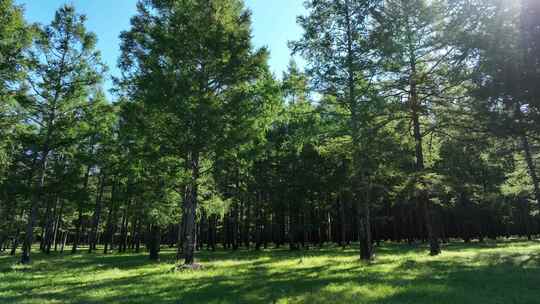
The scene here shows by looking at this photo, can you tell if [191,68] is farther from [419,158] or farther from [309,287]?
[419,158]

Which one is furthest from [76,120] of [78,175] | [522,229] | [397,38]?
[522,229]

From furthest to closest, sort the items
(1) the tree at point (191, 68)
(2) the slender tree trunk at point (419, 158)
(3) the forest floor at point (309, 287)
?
(2) the slender tree trunk at point (419, 158) → (1) the tree at point (191, 68) → (3) the forest floor at point (309, 287)

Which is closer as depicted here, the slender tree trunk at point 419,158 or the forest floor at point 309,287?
the forest floor at point 309,287

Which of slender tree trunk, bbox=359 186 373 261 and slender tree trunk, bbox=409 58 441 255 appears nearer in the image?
slender tree trunk, bbox=359 186 373 261

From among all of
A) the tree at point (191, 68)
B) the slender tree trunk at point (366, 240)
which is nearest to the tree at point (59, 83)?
the tree at point (191, 68)

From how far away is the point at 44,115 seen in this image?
907 inches

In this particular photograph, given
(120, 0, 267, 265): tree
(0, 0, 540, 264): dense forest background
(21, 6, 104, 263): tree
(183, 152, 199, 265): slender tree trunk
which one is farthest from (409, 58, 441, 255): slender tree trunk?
(21, 6, 104, 263): tree

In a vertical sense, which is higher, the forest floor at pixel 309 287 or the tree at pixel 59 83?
the tree at pixel 59 83

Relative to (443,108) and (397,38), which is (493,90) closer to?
(397,38)

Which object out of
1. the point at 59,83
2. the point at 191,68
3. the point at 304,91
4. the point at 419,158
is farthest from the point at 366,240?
the point at 59,83

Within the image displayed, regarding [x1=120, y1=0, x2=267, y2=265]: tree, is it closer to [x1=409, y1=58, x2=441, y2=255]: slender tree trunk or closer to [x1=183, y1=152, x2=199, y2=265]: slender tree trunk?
[x1=183, y1=152, x2=199, y2=265]: slender tree trunk

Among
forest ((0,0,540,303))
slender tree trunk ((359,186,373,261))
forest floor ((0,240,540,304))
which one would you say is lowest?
forest floor ((0,240,540,304))

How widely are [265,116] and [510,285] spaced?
11.6 metres

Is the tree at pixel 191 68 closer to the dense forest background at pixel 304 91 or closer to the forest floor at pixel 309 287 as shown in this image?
the dense forest background at pixel 304 91
